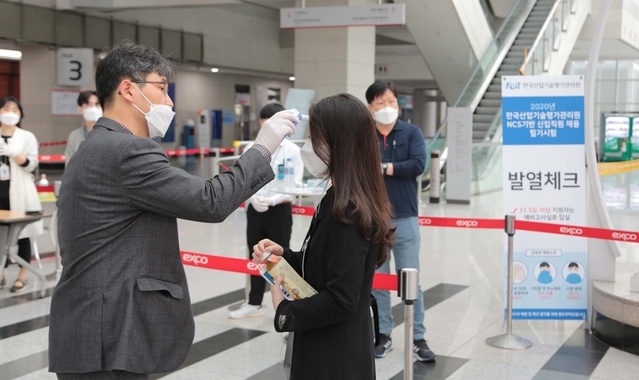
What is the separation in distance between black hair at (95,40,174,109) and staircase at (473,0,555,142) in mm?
15440

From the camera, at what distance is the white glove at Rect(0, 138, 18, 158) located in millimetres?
7262

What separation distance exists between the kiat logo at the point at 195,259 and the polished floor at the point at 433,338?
64cm

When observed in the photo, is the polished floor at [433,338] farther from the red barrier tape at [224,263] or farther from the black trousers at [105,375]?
the black trousers at [105,375]

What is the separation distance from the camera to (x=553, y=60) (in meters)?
19.6

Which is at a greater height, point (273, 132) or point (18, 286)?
point (273, 132)

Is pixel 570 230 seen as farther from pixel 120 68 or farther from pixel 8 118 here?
pixel 8 118

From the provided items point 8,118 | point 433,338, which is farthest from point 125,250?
point 8,118

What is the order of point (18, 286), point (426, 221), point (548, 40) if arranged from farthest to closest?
point (548, 40), point (18, 286), point (426, 221)

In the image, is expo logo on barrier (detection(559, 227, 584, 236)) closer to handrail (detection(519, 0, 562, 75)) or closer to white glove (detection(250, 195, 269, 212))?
white glove (detection(250, 195, 269, 212))

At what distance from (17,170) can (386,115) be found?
405cm

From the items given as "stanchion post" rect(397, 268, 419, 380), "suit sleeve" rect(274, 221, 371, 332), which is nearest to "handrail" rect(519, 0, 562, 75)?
"stanchion post" rect(397, 268, 419, 380)

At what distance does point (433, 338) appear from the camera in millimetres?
5758

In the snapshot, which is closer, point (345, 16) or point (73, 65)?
point (345, 16)

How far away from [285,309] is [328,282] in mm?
198
